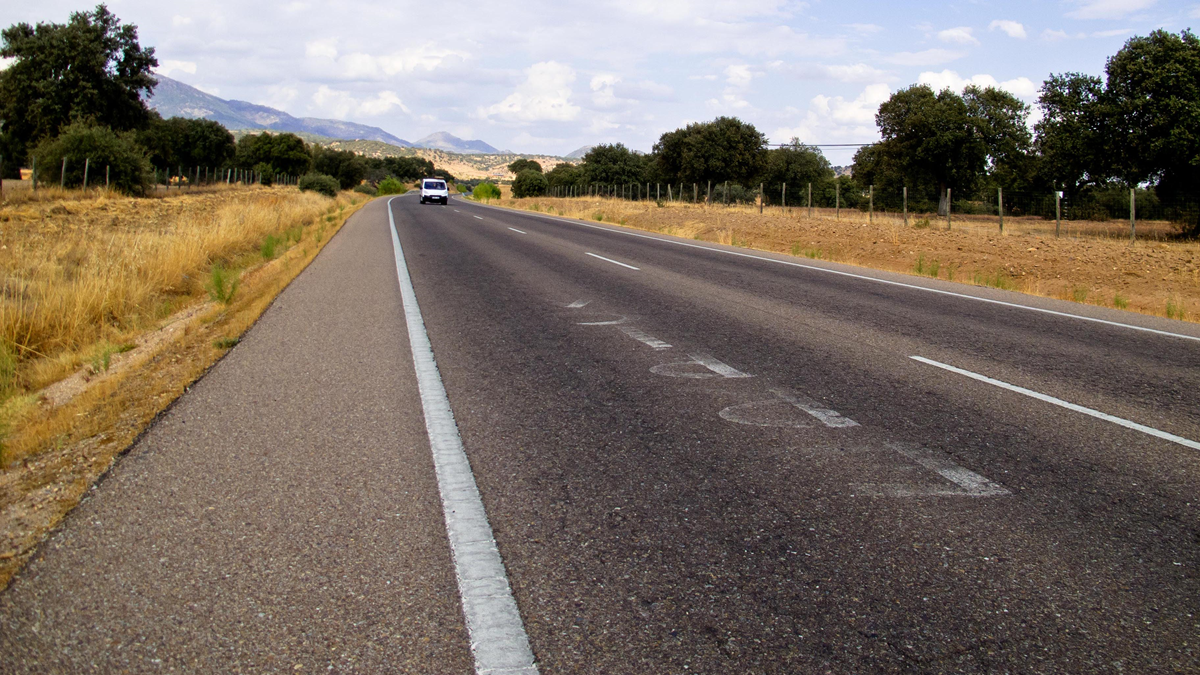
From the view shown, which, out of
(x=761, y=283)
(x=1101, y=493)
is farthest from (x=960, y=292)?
(x=1101, y=493)

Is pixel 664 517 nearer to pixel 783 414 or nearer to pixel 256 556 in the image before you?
pixel 256 556

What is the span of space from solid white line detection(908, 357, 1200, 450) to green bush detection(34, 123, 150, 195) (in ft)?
146

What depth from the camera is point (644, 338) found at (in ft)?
24.4

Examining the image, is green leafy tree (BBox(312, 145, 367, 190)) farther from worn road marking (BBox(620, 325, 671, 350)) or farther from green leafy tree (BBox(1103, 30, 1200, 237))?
worn road marking (BBox(620, 325, 671, 350))

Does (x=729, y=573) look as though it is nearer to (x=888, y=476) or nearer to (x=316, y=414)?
(x=888, y=476)

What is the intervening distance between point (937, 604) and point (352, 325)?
661 centimetres

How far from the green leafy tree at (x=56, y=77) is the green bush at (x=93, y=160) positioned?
14026 millimetres

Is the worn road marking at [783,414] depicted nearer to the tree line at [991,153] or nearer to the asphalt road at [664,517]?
the asphalt road at [664,517]

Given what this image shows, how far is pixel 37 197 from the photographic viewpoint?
3212cm

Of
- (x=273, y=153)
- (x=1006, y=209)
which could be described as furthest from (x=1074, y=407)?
(x=273, y=153)

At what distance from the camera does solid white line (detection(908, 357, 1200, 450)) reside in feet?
15.1

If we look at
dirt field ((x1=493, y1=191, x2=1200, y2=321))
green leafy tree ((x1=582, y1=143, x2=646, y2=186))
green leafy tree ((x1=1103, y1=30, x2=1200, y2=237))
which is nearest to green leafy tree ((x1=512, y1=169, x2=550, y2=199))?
green leafy tree ((x1=582, y1=143, x2=646, y2=186))

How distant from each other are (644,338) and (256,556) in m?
4.87

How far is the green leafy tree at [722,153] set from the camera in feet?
213
